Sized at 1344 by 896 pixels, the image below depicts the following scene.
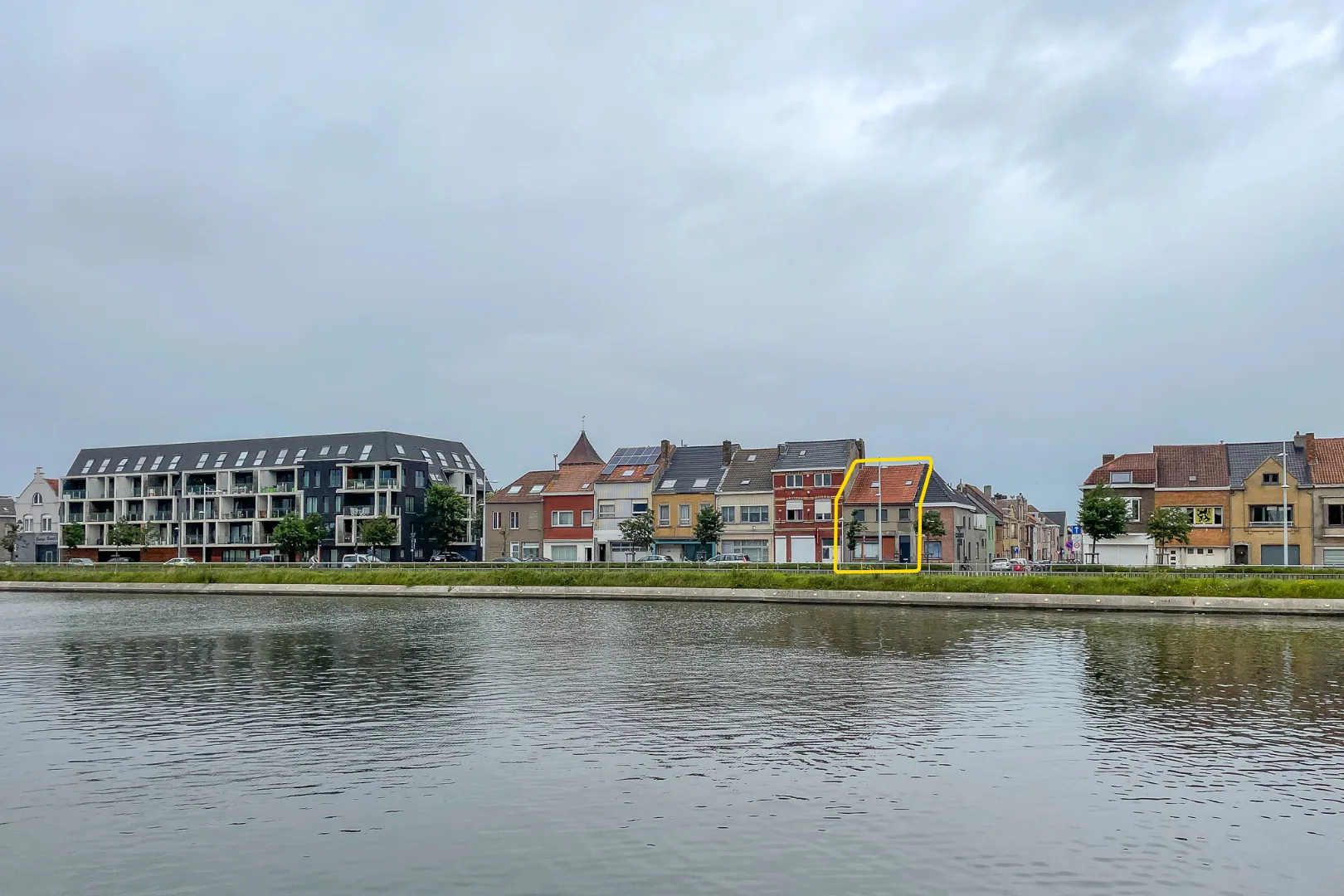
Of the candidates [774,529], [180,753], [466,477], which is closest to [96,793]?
[180,753]

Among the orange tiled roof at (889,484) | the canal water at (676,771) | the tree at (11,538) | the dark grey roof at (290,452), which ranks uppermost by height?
the dark grey roof at (290,452)

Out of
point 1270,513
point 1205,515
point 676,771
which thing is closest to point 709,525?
point 1205,515

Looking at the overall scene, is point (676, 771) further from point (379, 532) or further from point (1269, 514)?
point (379, 532)

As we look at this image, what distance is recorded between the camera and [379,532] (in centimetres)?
10075

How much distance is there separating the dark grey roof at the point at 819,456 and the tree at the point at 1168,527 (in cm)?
2332

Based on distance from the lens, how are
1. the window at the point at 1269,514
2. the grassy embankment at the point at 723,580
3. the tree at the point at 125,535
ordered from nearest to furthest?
the grassy embankment at the point at 723,580
the window at the point at 1269,514
the tree at the point at 125,535

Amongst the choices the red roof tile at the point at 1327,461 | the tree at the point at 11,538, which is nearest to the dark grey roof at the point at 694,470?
the red roof tile at the point at 1327,461

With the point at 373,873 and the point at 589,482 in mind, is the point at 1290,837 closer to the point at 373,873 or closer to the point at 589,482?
the point at 373,873

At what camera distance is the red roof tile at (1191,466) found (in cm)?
7900

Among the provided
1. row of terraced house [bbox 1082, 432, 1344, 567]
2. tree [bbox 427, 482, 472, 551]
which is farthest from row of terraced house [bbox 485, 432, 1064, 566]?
row of terraced house [bbox 1082, 432, 1344, 567]

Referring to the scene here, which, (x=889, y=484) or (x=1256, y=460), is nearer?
(x=1256, y=460)

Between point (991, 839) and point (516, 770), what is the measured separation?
7.83 metres

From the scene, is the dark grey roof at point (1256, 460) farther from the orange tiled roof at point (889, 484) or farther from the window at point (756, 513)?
the window at point (756, 513)

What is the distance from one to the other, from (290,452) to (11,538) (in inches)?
1393
